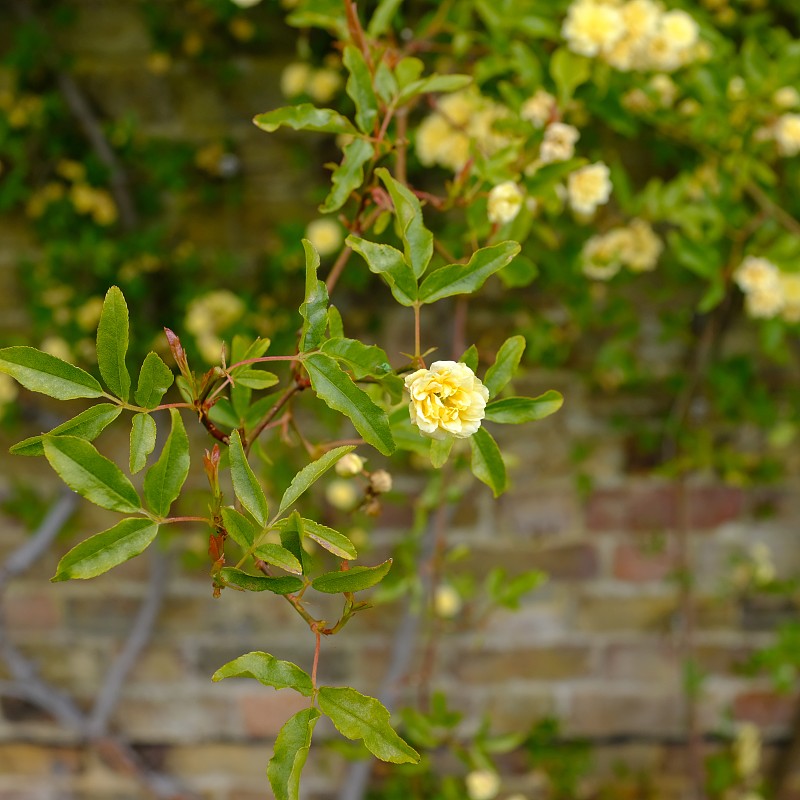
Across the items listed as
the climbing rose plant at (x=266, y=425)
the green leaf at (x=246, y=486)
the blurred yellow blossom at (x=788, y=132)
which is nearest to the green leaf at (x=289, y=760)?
the climbing rose plant at (x=266, y=425)

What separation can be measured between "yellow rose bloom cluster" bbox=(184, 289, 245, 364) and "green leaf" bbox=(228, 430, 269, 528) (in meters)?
0.70

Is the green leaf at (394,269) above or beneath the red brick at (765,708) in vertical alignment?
above

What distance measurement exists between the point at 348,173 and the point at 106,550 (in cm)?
30

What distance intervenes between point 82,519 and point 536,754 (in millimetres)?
864

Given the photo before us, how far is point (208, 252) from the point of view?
1196 millimetres

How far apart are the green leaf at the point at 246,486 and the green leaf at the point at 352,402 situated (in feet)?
→ 0.18

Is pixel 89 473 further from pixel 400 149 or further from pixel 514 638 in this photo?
pixel 514 638

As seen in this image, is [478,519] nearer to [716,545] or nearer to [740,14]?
[716,545]

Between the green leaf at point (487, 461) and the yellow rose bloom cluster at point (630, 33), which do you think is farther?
the yellow rose bloom cluster at point (630, 33)

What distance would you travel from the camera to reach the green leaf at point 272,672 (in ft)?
1.45

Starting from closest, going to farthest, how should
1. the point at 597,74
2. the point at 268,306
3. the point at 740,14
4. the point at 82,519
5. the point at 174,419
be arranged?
1. the point at 174,419
2. the point at 597,74
3. the point at 740,14
4. the point at 268,306
5. the point at 82,519

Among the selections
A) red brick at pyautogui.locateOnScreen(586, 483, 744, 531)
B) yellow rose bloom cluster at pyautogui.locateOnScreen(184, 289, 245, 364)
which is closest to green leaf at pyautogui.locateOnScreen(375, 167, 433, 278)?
yellow rose bloom cluster at pyautogui.locateOnScreen(184, 289, 245, 364)

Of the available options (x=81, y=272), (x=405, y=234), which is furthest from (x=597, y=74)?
(x=81, y=272)

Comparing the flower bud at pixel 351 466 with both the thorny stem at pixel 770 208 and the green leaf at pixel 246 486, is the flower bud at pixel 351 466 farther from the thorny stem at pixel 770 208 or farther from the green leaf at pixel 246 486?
the thorny stem at pixel 770 208
